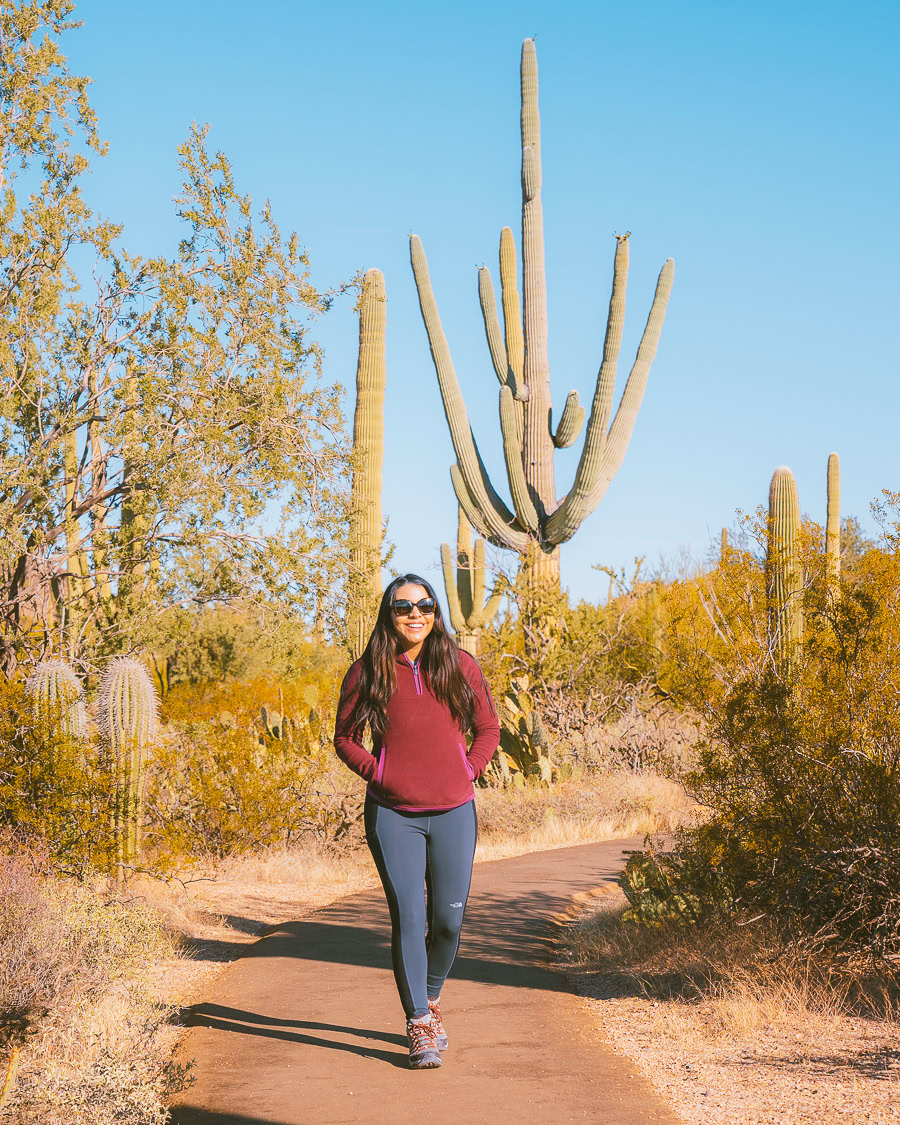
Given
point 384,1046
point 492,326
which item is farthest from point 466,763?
point 492,326

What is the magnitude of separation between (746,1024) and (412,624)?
2162 mm

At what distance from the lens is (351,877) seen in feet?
34.1

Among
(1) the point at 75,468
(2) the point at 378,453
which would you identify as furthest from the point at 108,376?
(2) the point at 378,453

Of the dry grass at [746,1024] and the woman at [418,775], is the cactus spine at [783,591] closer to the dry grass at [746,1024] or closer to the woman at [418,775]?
the dry grass at [746,1024]

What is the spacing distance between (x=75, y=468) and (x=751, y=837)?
7538 mm

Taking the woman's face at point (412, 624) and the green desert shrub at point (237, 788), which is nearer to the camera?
the woman's face at point (412, 624)

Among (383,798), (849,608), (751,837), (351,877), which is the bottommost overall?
(351,877)

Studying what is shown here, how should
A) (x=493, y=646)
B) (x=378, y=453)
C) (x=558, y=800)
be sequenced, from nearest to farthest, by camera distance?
(x=558, y=800) → (x=378, y=453) → (x=493, y=646)

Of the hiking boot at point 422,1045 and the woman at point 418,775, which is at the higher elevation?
the woman at point 418,775

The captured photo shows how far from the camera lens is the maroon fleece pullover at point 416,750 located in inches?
164

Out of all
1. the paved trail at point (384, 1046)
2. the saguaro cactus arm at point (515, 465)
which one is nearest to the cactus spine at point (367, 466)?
the saguaro cactus arm at point (515, 465)

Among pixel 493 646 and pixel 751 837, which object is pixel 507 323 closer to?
pixel 493 646

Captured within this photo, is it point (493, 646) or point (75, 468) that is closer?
point (75, 468)

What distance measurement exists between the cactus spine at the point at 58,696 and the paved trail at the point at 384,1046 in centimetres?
220
